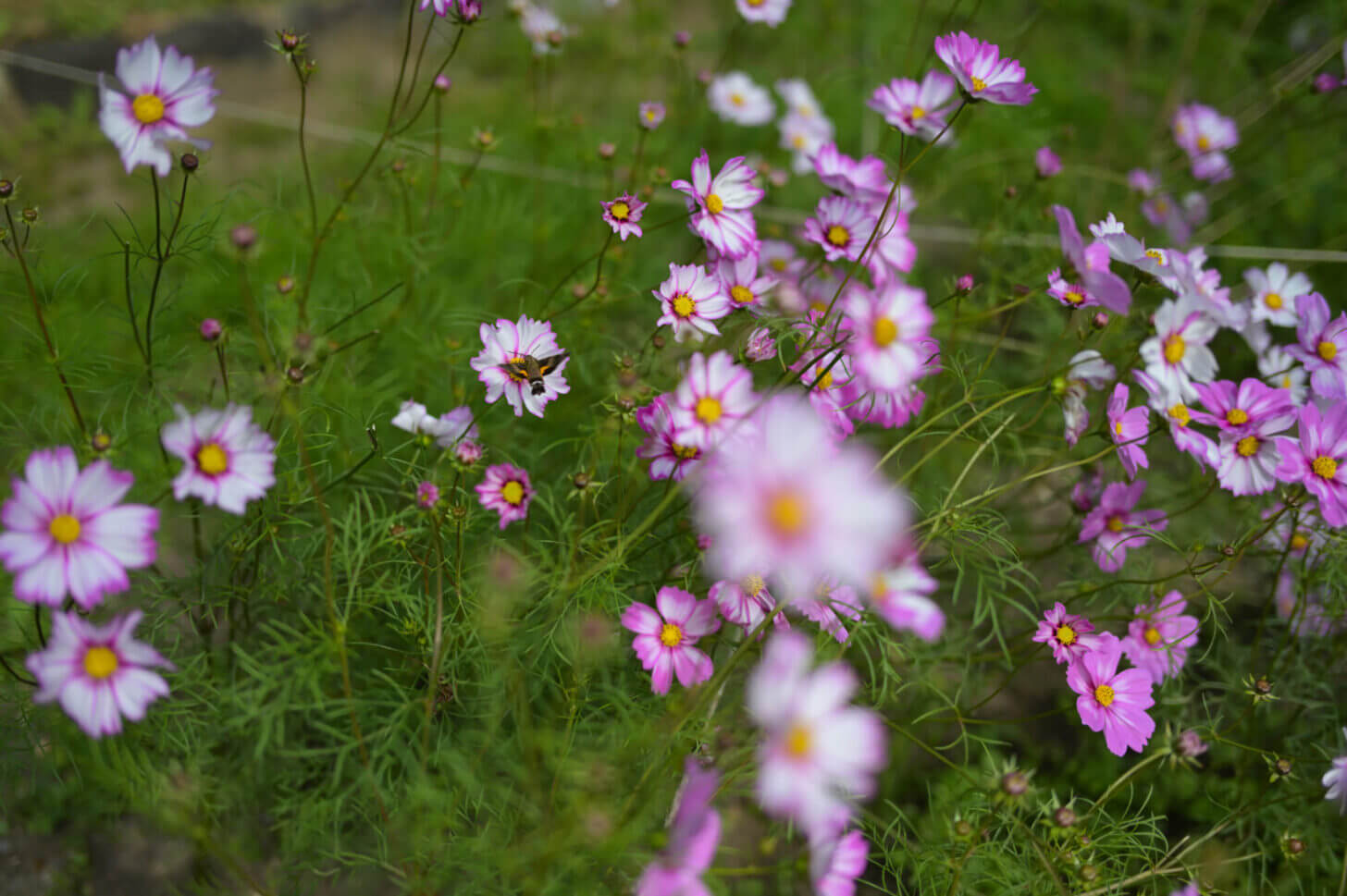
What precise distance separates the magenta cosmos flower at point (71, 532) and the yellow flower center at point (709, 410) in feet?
1.55

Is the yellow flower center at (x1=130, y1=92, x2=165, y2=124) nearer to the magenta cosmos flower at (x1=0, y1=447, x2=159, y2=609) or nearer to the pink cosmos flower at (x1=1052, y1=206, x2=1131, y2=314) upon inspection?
the magenta cosmos flower at (x1=0, y1=447, x2=159, y2=609)

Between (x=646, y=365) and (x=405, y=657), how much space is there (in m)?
0.46

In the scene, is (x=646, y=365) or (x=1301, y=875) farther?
(x=1301, y=875)

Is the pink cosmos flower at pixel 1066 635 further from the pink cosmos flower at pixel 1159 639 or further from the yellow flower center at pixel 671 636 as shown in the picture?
the yellow flower center at pixel 671 636

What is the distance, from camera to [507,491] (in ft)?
3.05

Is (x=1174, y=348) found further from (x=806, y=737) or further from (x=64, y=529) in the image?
(x=64, y=529)

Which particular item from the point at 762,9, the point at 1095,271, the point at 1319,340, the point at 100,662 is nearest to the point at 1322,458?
the point at 1319,340

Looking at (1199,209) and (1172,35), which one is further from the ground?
(1172,35)

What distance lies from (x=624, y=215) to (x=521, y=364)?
0.22 metres

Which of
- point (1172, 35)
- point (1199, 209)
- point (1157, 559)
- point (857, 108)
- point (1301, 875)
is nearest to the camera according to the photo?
point (1301, 875)

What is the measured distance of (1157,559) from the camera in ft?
5.07

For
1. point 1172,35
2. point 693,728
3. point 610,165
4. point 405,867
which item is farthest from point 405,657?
point 1172,35

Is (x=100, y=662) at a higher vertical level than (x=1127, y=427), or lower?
lower

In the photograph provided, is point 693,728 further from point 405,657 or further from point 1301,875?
point 1301,875
